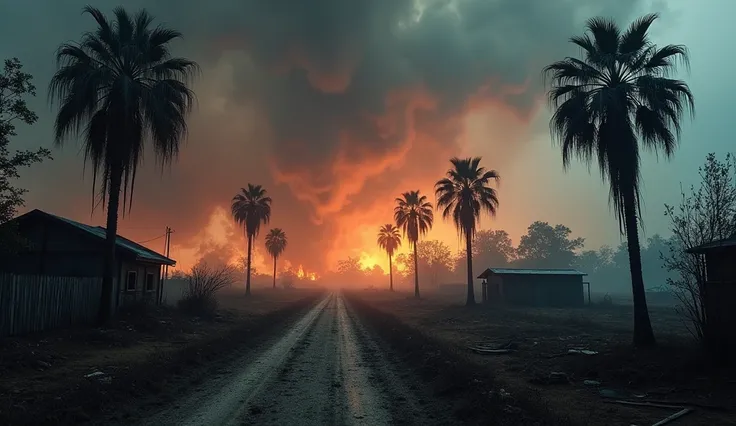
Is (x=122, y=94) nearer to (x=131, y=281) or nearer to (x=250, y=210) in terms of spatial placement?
(x=131, y=281)

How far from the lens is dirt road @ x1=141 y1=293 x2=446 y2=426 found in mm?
8234

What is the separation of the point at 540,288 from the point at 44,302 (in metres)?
45.9

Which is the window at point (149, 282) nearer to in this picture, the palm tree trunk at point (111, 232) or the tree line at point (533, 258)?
the palm tree trunk at point (111, 232)

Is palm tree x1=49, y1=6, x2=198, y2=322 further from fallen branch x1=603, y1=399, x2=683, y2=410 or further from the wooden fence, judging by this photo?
fallen branch x1=603, y1=399, x2=683, y2=410

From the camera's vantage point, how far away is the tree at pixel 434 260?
163 metres

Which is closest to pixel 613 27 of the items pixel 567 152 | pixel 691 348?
pixel 567 152

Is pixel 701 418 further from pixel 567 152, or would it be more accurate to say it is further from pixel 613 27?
pixel 613 27

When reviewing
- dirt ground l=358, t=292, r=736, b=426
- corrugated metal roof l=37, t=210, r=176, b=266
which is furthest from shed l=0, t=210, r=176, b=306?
dirt ground l=358, t=292, r=736, b=426

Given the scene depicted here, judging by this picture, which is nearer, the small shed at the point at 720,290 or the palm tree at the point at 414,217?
the small shed at the point at 720,290

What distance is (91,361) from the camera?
14.3 metres

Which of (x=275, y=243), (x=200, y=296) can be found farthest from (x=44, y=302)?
(x=275, y=243)

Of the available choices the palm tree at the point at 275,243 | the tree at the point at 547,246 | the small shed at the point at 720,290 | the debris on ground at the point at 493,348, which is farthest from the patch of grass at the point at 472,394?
the tree at the point at 547,246

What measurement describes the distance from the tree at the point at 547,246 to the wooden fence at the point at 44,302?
14607cm

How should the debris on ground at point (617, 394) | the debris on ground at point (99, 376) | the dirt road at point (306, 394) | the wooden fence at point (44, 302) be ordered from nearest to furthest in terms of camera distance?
the dirt road at point (306, 394) → the debris on ground at point (617, 394) → the debris on ground at point (99, 376) → the wooden fence at point (44, 302)
